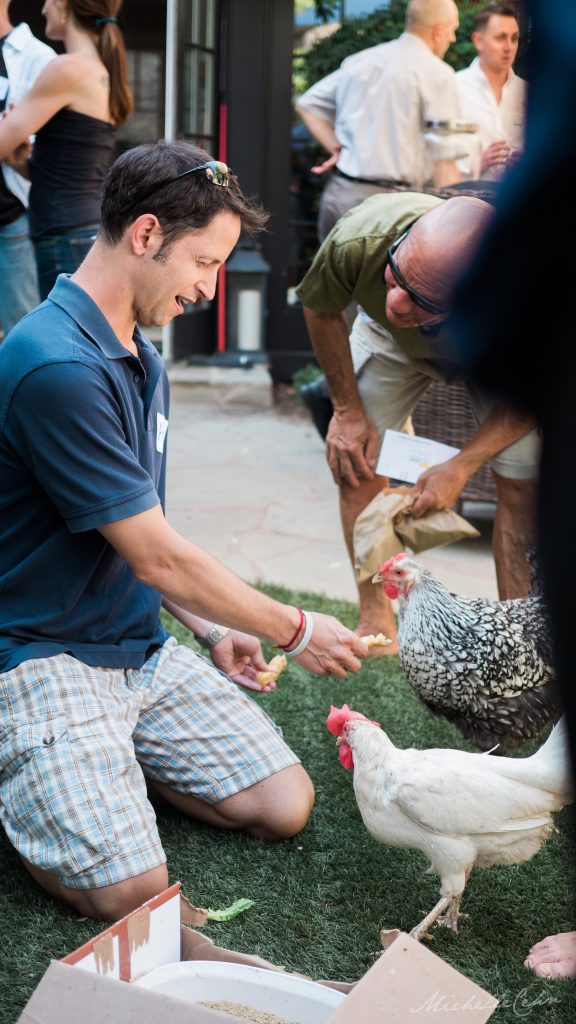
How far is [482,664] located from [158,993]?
1.44 metres

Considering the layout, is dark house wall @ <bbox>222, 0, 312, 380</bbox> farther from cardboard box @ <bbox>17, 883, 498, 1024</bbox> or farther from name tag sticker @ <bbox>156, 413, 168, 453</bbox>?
cardboard box @ <bbox>17, 883, 498, 1024</bbox>

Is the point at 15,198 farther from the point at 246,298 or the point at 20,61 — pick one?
the point at 246,298

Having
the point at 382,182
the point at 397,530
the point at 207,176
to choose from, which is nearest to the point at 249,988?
the point at 207,176

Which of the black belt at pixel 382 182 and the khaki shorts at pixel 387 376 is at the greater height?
the black belt at pixel 382 182

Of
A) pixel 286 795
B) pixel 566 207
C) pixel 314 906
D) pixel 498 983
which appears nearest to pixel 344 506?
pixel 286 795

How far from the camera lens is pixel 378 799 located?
7.63ft

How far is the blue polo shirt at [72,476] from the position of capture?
214 centimetres

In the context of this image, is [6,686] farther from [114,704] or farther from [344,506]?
[344,506]

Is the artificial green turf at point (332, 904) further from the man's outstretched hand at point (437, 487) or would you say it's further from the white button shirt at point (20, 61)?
the white button shirt at point (20, 61)

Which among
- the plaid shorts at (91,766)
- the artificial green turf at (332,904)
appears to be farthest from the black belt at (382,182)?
the plaid shorts at (91,766)

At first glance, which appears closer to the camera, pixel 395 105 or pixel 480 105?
pixel 395 105

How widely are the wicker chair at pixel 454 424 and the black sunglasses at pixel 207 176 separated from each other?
2.64 m

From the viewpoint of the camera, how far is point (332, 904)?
239cm

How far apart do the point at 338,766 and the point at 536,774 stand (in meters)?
0.93
